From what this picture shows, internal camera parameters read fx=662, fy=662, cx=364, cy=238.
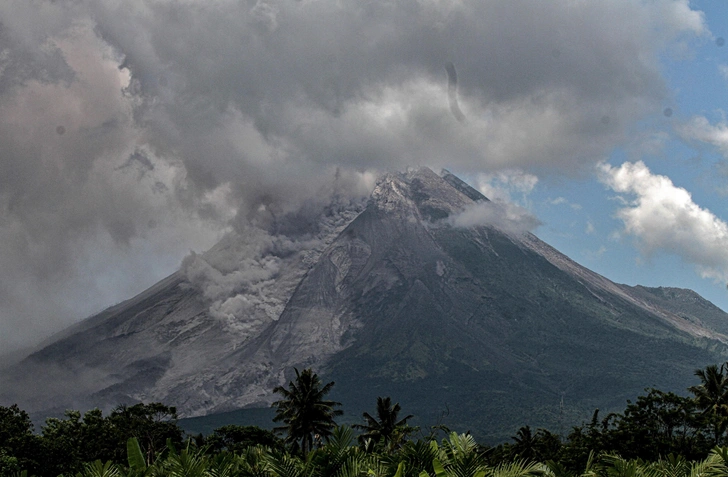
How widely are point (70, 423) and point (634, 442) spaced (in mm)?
53733

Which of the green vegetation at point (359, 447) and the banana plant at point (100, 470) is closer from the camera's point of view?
the green vegetation at point (359, 447)

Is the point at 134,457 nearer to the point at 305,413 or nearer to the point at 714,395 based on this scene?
the point at 305,413

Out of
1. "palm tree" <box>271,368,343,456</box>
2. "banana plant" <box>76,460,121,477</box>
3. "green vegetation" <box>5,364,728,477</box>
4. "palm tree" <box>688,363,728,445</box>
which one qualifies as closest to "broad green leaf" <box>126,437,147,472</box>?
"green vegetation" <box>5,364,728,477</box>

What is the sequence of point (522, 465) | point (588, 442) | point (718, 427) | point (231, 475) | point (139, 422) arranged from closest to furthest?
point (522, 465)
point (231, 475)
point (718, 427)
point (588, 442)
point (139, 422)

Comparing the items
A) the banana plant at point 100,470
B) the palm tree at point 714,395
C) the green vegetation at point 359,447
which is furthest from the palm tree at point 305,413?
the banana plant at point 100,470

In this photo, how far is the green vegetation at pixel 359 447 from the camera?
1368cm

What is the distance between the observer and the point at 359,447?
1756cm

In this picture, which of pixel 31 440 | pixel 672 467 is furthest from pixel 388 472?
pixel 31 440

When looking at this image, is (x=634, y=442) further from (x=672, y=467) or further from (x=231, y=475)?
(x=231, y=475)

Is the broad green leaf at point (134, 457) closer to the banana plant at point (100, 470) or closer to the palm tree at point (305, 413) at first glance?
the banana plant at point (100, 470)

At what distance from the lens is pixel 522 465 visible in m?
12.7

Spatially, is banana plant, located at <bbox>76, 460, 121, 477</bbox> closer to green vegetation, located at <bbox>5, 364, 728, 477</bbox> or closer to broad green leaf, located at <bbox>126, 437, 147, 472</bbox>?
green vegetation, located at <bbox>5, 364, 728, 477</bbox>

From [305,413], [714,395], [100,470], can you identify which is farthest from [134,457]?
[714,395]

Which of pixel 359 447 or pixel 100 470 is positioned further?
pixel 359 447
